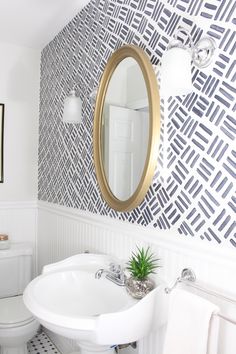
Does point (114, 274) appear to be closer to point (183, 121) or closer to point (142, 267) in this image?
point (142, 267)

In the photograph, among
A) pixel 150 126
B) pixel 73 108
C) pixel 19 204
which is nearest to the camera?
pixel 150 126

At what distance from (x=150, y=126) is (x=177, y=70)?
0.32 m

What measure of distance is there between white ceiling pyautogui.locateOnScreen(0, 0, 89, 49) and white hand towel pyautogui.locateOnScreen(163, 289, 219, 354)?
1835 millimetres

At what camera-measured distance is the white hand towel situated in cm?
104

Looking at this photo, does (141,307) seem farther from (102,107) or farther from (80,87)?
(80,87)

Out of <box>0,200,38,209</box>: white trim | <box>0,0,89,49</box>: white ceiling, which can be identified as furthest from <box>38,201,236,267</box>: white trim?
<box>0,0,89,49</box>: white ceiling

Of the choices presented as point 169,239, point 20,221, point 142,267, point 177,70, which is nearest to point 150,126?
point 177,70

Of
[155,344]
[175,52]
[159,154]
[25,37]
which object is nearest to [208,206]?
[159,154]

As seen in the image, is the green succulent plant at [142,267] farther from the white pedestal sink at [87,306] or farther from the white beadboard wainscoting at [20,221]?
the white beadboard wainscoting at [20,221]

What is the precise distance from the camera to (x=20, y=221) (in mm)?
2773

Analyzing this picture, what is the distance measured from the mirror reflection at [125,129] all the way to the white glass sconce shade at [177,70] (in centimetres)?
29

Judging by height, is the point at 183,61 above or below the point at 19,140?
above

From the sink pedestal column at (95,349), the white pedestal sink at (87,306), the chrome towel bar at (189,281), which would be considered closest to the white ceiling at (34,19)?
the white pedestal sink at (87,306)

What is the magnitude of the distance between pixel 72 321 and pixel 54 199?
1.43m
